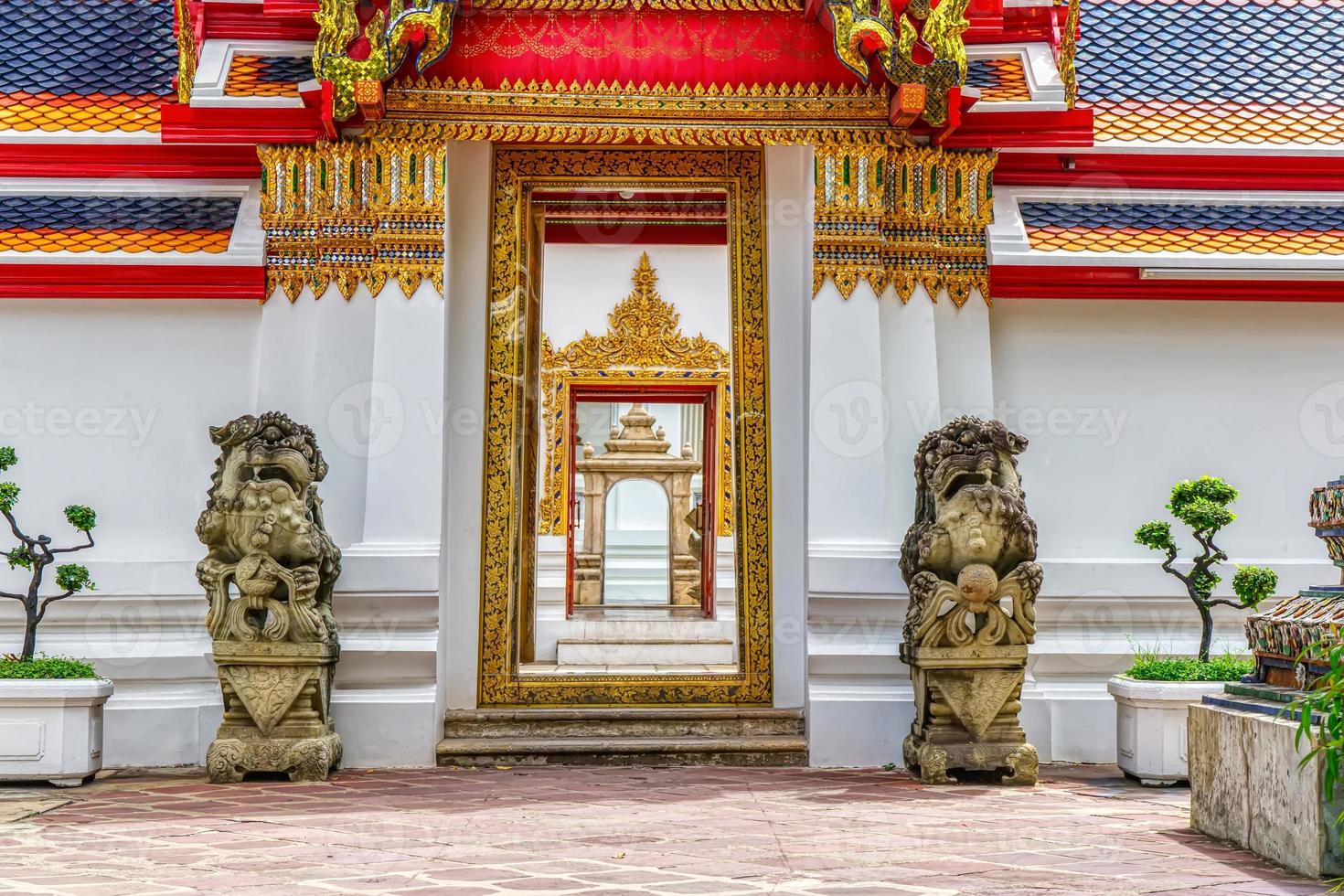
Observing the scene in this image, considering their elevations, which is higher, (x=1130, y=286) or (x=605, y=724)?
(x=1130, y=286)

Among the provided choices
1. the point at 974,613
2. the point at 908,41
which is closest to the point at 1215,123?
the point at 908,41

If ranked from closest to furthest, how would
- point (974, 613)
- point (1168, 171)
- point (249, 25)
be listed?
point (974, 613)
point (249, 25)
point (1168, 171)

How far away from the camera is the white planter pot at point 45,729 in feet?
20.5

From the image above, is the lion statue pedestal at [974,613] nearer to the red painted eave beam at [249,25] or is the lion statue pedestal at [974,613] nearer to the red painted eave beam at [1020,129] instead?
the red painted eave beam at [1020,129]

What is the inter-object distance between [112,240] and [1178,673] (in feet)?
18.5

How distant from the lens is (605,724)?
7078 mm

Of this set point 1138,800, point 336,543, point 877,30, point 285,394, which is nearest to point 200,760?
point 336,543

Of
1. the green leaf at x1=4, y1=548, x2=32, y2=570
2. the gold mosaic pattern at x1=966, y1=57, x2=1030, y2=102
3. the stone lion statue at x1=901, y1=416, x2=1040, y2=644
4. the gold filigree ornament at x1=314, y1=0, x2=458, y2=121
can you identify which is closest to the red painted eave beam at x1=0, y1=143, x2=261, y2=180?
the gold filigree ornament at x1=314, y1=0, x2=458, y2=121

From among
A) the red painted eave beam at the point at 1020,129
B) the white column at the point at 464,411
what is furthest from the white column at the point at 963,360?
the white column at the point at 464,411

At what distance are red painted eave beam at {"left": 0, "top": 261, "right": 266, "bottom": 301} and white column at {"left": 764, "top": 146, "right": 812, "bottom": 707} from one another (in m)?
2.66

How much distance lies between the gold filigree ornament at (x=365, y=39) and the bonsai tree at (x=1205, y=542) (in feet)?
13.5

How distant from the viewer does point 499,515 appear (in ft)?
24.0

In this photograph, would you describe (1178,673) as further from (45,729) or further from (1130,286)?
(45,729)

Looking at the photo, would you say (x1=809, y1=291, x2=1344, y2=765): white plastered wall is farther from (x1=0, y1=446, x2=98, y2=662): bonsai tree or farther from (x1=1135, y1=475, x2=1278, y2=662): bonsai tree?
(x1=0, y1=446, x2=98, y2=662): bonsai tree
